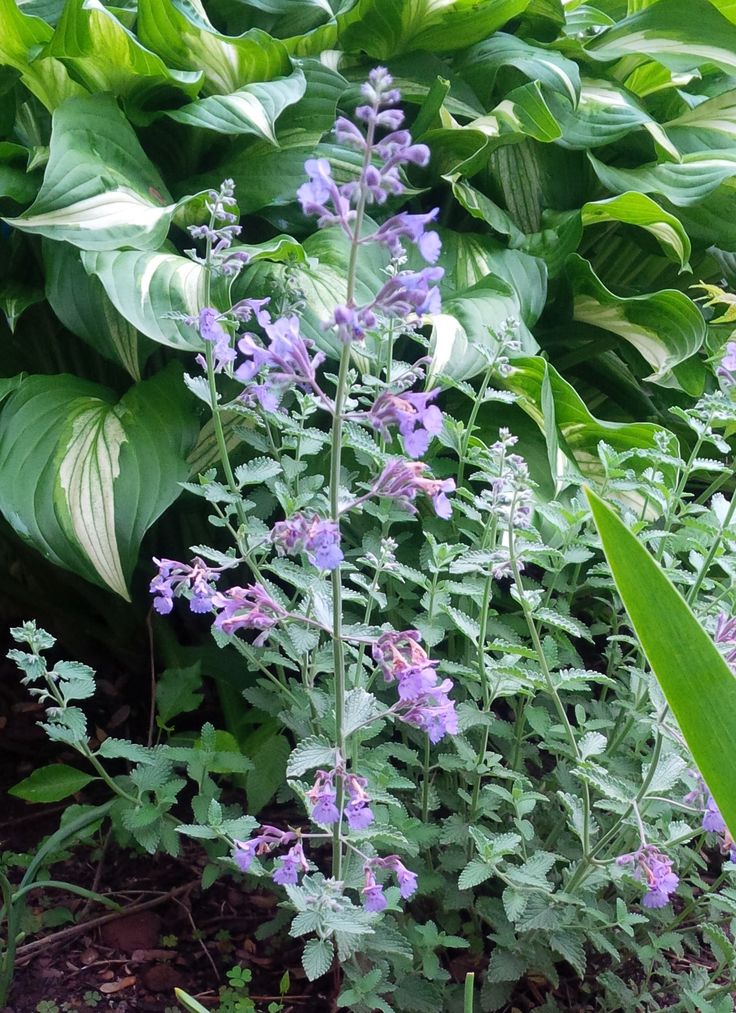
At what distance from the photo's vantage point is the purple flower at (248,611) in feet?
2.12

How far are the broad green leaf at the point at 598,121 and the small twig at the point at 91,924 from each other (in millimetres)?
1459

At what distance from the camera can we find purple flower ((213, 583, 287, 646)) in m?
0.65

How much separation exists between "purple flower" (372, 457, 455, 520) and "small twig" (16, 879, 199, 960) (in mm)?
817

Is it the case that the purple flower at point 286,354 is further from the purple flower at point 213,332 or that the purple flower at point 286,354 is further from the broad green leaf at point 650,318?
the broad green leaf at point 650,318

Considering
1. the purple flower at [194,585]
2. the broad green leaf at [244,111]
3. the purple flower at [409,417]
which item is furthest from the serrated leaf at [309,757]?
the broad green leaf at [244,111]

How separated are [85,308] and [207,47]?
51cm

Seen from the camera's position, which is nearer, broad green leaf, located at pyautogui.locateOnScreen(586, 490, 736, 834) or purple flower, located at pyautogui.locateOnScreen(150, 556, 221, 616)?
broad green leaf, located at pyautogui.locateOnScreen(586, 490, 736, 834)

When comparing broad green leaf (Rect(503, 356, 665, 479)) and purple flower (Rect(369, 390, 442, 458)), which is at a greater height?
purple flower (Rect(369, 390, 442, 458))

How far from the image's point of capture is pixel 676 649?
0.44 m

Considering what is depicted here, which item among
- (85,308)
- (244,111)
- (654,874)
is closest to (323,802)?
(654,874)

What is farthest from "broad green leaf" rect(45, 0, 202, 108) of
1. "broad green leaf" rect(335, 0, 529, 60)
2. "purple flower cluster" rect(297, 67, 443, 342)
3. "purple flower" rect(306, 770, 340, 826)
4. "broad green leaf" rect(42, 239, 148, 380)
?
"purple flower" rect(306, 770, 340, 826)

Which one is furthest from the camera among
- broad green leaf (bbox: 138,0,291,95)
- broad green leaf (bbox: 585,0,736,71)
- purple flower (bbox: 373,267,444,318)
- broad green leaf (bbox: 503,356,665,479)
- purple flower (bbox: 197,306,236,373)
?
broad green leaf (bbox: 585,0,736,71)

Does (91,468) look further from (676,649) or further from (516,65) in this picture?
(516,65)

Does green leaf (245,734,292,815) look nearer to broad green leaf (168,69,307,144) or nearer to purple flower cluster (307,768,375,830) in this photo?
purple flower cluster (307,768,375,830)
